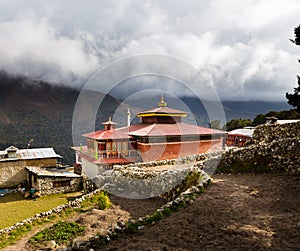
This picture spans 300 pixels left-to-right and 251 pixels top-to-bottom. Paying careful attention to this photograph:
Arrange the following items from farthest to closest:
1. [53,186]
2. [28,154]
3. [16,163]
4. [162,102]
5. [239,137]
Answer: [239,137] → [162,102] → [28,154] → [16,163] → [53,186]

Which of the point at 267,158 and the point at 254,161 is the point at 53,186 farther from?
the point at 267,158

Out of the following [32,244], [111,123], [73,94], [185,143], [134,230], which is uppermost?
[73,94]

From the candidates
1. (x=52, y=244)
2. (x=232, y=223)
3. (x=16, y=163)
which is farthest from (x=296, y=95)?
(x=16, y=163)

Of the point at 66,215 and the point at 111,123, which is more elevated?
the point at 111,123

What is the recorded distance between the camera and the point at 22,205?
1933 cm

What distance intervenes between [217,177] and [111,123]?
15070 mm

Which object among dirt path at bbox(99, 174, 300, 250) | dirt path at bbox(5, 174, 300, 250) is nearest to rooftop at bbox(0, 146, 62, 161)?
dirt path at bbox(5, 174, 300, 250)

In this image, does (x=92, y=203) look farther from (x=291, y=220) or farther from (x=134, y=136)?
(x=291, y=220)

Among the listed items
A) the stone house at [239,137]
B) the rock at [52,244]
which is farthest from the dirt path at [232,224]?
the stone house at [239,137]

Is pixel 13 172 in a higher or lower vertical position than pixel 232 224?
lower

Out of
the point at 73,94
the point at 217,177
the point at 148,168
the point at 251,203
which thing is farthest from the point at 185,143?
the point at 73,94

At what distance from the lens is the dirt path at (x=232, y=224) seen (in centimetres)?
662

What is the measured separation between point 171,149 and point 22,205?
13256 millimetres

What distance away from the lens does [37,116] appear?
5941 cm
